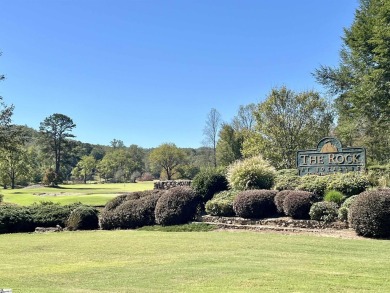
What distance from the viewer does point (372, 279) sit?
23.8ft

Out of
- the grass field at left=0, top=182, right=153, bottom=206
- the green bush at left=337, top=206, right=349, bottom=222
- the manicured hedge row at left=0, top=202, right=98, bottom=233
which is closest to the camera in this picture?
the green bush at left=337, top=206, right=349, bottom=222

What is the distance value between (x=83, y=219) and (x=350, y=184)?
12.3 m

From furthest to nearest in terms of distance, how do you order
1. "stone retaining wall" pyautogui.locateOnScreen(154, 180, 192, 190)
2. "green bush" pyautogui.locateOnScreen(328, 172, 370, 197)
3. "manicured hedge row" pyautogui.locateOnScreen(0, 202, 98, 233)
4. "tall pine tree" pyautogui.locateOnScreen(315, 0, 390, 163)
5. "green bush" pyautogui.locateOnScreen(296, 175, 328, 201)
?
"tall pine tree" pyautogui.locateOnScreen(315, 0, 390, 163)
"stone retaining wall" pyautogui.locateOnScreen(154, 180, 192, 190)
"manicured hedge row" pyautogui.locateOnScreen(0, 202, 98, 233)
"green bush" pyautogui.locateOnScreen(296, 175, 328, 201)
"green bush" pyautogui.locateOnScreen(328, 172, 370, 197)

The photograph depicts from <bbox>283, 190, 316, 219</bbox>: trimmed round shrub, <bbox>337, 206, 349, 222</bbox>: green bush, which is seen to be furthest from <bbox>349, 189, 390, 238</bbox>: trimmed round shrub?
<bbox>283, 190, 316, 219</bbox>: trimmed round shrub

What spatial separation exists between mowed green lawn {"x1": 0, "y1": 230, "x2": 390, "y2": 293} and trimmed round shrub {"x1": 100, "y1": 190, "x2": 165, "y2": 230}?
17.2ft

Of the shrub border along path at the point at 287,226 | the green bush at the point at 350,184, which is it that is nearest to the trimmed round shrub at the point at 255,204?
the shrub border along path at the point at 287,226

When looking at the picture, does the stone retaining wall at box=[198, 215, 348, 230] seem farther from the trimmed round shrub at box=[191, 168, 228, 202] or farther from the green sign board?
the green sign board

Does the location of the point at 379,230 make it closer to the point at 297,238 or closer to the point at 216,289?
the point at 297,238

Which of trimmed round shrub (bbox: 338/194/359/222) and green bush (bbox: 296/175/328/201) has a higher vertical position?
green bush (bbox: 296/175/328/201)

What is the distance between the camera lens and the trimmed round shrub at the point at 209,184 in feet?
67.9

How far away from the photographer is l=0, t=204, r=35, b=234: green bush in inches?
828

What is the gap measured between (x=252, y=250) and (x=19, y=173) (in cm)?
6348

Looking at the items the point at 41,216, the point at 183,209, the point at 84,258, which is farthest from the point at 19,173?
the point at 84,258

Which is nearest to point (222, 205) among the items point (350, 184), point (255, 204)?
point (255, 204)
